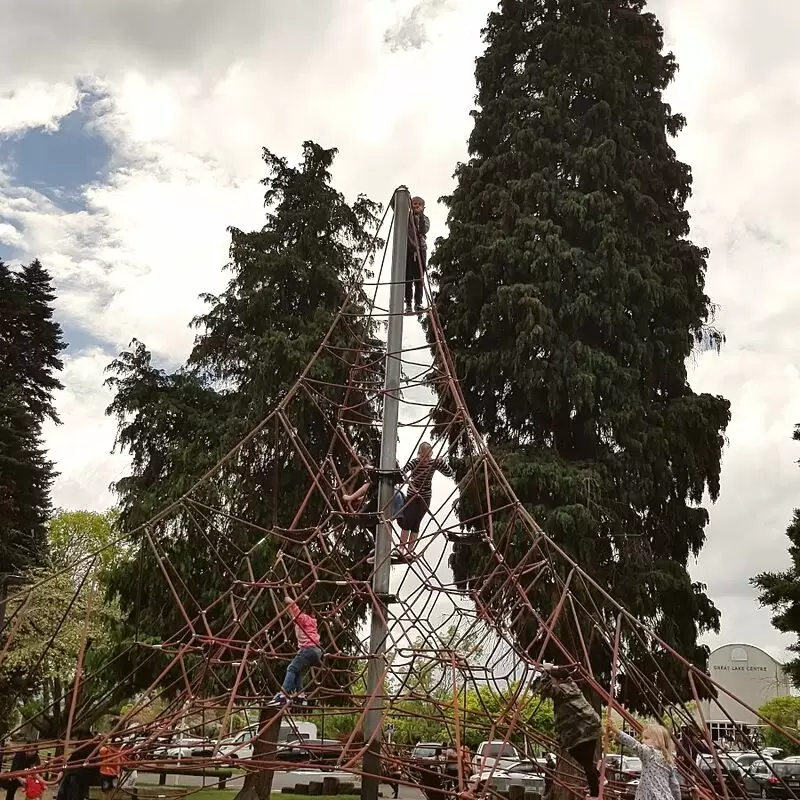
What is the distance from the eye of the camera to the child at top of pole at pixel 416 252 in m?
9.03

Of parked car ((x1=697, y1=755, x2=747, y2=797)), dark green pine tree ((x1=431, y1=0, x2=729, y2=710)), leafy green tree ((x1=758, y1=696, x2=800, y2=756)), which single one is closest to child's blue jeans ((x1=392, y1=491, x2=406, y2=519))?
parked car ((x1=697, y1=755, x2=747, y2=797))

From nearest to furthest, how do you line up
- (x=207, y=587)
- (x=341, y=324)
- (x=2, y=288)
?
(x=207, y=587)
(x=341, y=324)
(x=2, y=288)

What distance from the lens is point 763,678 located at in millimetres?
48094

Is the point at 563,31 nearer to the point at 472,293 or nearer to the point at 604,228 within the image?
the point at 604,228

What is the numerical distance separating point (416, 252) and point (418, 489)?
248cm

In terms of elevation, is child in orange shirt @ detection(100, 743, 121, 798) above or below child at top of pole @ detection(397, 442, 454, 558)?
below

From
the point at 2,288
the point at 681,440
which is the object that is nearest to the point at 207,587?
the point at 681,440

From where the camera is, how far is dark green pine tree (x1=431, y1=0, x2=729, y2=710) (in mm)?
13711

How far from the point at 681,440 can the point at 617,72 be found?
22.3 feet

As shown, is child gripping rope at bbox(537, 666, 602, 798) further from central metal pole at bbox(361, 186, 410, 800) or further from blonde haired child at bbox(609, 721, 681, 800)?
central metal pole at bbox(361, 186, 410, 800)

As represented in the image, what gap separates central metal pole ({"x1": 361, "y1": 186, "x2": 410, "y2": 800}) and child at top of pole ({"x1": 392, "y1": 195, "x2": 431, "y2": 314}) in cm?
19

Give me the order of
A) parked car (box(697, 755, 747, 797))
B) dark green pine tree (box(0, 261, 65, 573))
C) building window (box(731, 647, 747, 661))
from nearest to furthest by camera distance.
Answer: parked car (box(697, 755, 747, 797)) → dark green pine tree (box(0, 261, 65, 573)) → building window (box(731, 647, 747, 661))

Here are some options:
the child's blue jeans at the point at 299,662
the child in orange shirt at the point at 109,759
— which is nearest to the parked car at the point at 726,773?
the child's blue jeans at the point at 299,662

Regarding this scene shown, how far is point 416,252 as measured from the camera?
29.9ft
